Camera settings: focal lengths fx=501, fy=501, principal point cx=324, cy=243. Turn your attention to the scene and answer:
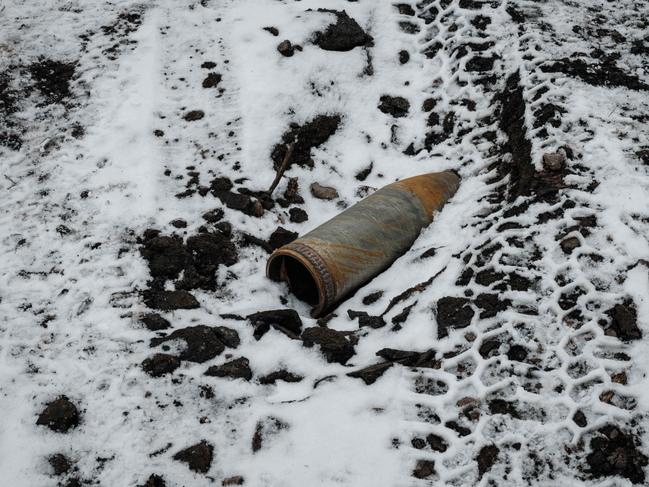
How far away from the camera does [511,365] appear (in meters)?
2.63

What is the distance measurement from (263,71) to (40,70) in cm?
215

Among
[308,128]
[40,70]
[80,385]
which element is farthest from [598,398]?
[40,70]

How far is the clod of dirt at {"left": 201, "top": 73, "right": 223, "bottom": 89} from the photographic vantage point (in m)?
4.80

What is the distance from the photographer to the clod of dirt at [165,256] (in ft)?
11.2

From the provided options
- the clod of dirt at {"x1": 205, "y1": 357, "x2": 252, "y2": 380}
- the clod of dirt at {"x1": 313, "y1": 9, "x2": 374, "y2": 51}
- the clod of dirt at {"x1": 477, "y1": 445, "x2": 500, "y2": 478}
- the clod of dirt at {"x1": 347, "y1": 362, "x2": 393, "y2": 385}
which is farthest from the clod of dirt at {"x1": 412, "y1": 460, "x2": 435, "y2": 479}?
the clod of dirt at {"x1": 313, "y1": 9, "x2": 374, "y2": 51}

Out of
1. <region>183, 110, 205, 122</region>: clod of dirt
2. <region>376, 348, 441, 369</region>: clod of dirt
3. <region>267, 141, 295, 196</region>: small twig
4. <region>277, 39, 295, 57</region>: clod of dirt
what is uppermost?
<region>277, 39, 295, 57</region>: clod of dirt

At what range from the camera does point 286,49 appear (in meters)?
4.93

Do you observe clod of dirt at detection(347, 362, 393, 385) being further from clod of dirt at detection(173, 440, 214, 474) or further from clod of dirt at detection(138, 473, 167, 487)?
clod of dirt at detection(138, 473, 167, 487)

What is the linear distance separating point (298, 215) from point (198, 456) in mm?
2062

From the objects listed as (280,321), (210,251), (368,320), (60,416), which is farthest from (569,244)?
(60,416)

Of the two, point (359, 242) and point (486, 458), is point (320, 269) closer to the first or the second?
point (359, 242)

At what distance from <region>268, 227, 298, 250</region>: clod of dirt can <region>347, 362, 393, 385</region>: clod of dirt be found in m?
1.34

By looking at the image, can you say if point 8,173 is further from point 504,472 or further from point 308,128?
point 504,472

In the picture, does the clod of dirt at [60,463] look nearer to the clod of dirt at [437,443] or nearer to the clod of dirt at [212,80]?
the clod of dirt at [437,443]
